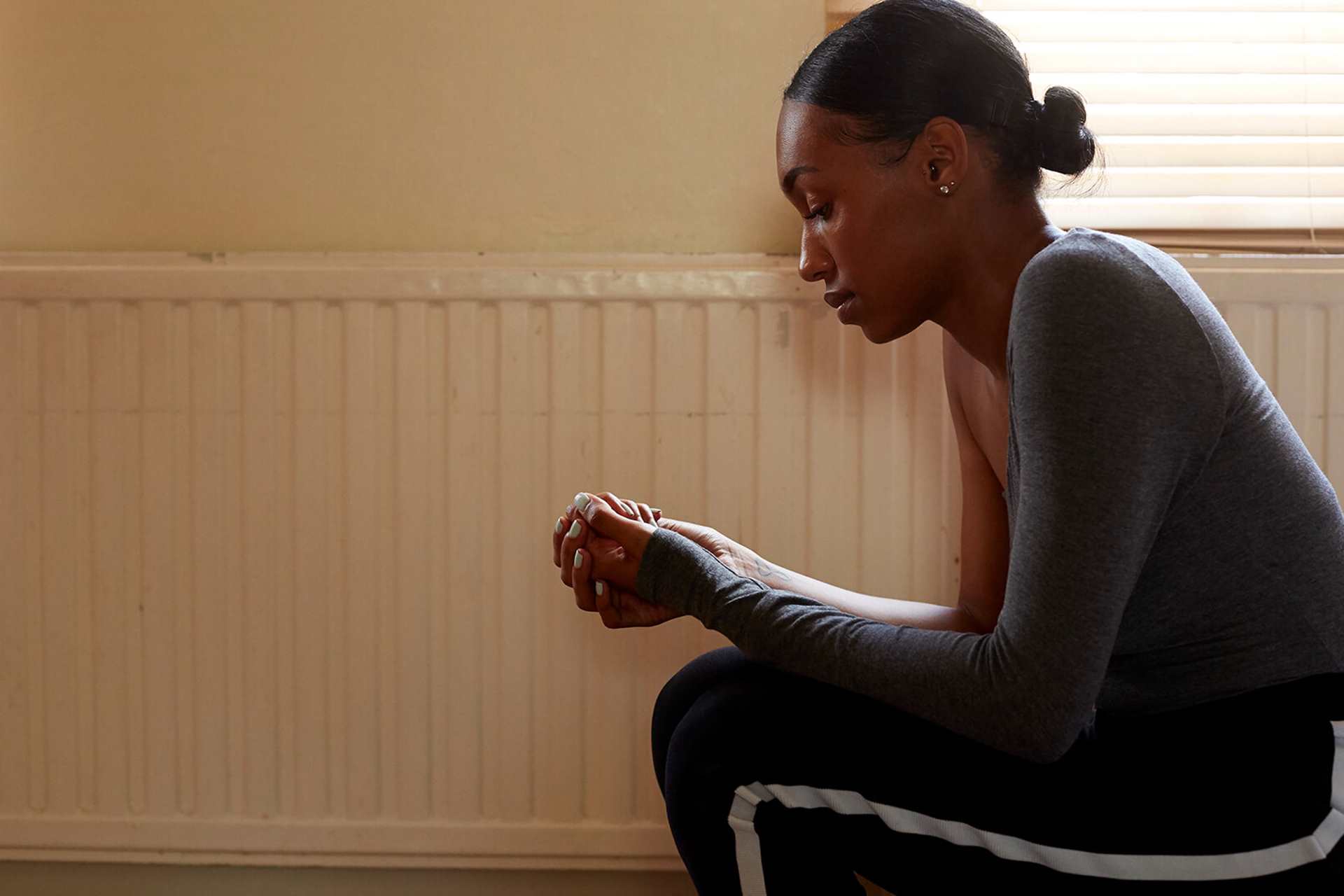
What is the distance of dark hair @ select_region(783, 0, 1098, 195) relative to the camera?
28.7 inches

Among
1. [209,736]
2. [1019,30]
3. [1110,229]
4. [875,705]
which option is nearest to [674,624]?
[875,705]

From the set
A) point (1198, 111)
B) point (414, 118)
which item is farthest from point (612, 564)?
point (1198, 111)

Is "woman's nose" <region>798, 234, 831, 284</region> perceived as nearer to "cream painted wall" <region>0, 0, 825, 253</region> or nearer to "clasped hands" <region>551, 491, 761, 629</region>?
"clasped hands" <region>551, 491, 761, 629</region>

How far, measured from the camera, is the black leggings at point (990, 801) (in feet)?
2.07

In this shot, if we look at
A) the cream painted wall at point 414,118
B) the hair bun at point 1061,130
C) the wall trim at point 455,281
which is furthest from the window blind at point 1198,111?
the hair bun at point 1061,130

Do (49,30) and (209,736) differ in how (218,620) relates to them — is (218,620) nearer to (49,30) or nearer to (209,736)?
(209,736)

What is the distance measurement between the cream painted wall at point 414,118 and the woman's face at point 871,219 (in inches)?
13.3

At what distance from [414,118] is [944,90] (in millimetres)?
616

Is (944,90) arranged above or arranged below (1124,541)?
above

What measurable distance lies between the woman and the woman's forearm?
134 mm

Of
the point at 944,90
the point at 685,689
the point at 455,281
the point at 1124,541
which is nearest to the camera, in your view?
the point at 1124,541

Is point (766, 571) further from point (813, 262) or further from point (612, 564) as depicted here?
point (813, 262)

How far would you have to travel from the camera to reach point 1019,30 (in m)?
1.13

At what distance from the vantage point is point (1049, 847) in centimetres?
65
